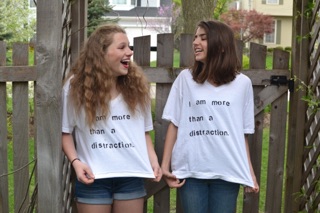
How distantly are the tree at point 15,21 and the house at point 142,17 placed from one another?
34.3ft

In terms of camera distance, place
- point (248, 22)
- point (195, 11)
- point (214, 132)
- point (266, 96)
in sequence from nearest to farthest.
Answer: point (214, 132)
point (266, 96)
point (195, 11)
point (248, 22)

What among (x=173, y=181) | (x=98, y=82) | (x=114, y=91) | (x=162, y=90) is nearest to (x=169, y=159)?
(x=173, y=181)

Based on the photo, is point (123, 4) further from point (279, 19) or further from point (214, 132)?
point (214, 132)

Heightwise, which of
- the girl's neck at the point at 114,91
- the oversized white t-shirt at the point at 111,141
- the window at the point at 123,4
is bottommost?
the oversized white t-shirt at the point at 111,141

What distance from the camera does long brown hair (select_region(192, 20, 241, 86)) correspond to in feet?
12.3

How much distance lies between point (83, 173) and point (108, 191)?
0.67 ft

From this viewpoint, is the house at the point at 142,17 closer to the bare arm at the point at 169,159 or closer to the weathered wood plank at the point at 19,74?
the weathered wood plank at the point at 19,74

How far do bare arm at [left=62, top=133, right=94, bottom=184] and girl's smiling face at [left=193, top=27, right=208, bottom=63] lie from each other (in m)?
0.94

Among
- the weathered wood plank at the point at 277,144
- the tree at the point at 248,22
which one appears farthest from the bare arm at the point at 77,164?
the tree at the point at 248,22

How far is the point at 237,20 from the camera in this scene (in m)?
31.7

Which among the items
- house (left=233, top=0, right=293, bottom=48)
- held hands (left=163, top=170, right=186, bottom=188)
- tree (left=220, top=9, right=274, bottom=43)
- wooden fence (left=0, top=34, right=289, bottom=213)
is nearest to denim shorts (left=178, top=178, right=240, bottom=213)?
held hands (left=163, top=170, right=186, bottom=188)

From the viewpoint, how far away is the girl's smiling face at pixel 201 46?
3.77 m

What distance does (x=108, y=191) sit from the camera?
358cm

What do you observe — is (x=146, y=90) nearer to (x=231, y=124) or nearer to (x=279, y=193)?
(x=231, y=124)
